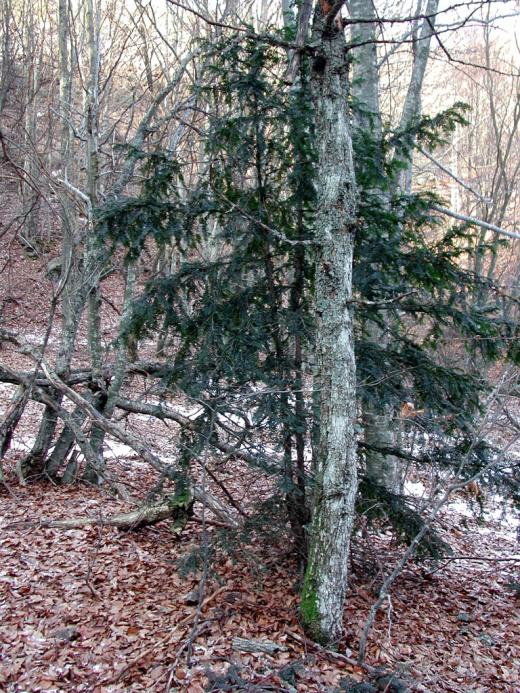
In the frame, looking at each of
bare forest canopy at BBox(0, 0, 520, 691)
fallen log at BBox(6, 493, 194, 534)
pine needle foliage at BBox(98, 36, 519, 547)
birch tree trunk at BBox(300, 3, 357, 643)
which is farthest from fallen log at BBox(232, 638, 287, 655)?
fallen log at BBox(6, 493, 194, 534)

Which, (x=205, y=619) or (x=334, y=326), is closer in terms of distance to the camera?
(x=334, y=326)

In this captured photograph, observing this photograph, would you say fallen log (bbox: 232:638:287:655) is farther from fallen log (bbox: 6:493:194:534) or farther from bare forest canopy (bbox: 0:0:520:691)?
fallen log (bbox: 6:493:194:534)

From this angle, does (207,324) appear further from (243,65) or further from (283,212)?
(243,65)

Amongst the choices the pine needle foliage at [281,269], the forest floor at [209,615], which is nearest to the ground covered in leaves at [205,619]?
the forest floor at [209,615]

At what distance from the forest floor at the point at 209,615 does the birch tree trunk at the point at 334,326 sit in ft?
2.11

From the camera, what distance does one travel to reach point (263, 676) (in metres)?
4.03

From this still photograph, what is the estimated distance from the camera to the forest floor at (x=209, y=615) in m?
4.05

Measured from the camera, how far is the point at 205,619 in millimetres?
4578

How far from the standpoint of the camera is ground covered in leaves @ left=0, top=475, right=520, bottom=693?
4039 mm

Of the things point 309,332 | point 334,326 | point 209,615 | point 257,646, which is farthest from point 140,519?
point 334,326

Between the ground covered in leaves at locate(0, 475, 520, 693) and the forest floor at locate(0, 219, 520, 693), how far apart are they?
0.5 inches

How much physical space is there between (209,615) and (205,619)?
0.26 feet

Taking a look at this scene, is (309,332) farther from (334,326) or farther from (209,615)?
(209,615)

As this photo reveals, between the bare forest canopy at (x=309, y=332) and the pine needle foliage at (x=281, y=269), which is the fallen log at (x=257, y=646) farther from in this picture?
the pine needle foliage at (x=281, y=269)
